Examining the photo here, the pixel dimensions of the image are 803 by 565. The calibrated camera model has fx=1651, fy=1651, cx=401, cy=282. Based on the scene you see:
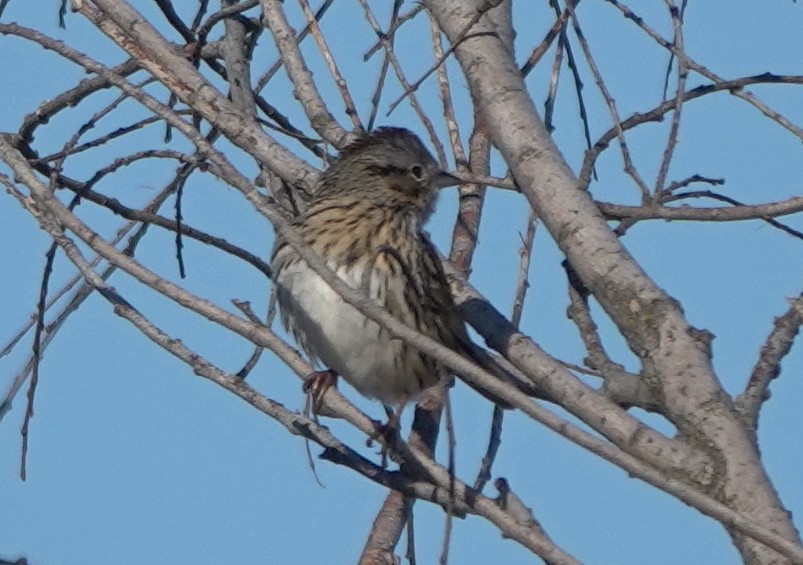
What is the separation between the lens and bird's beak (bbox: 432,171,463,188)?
5.06m

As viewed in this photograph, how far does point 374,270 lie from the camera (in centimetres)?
497

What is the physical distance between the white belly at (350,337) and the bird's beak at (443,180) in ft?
1.22

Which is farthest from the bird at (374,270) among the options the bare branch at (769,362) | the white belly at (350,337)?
the bare branch at (769,362)

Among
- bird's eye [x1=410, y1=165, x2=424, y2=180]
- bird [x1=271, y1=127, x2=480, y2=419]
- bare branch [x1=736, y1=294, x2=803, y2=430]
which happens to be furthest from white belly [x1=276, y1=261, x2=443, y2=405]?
bare branch [x1=736, y1=294, x2=803, y2=430]

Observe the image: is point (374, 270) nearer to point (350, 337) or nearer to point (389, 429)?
point (350, 337)

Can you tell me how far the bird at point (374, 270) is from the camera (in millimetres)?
4895

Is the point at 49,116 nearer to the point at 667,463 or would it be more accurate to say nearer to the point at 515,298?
the point at 515,298

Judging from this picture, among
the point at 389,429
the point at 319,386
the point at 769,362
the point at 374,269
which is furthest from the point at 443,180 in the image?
the point at 769,362

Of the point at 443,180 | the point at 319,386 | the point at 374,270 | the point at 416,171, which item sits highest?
the point at 416,171

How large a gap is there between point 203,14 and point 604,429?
8.45ft

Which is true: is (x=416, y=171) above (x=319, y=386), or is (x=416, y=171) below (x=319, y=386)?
above

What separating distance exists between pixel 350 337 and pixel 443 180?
65cm

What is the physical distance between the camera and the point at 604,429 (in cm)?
302

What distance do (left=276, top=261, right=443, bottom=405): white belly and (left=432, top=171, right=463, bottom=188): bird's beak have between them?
0.37 meters
